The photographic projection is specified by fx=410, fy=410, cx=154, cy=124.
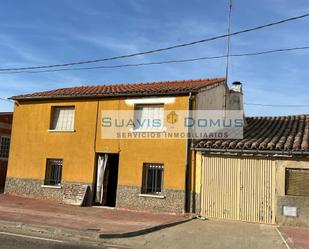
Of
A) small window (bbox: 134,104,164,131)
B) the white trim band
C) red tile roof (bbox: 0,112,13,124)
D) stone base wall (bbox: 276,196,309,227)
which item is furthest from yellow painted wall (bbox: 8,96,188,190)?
red tile roof (bbox: 0,112,13,124)

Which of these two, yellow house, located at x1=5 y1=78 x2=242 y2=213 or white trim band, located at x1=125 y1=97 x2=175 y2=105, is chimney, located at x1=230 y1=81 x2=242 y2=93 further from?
white trim band, located at x1=125 y1=97 x2=175 y2=105

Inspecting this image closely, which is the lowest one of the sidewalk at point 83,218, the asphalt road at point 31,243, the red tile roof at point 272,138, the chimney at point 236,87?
the asphalt road at point 31,243

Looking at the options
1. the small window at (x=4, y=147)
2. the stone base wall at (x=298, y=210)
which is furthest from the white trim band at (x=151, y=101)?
the small window at (x=4, y=147)

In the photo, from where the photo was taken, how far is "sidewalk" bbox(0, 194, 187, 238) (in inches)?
442

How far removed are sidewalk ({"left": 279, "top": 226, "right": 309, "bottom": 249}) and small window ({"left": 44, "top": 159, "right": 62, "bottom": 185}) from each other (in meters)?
10.2

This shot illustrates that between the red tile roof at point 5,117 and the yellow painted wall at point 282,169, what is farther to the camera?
the red tile roof at point 5,117

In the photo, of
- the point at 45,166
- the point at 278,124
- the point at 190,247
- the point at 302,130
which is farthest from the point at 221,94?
the point at 190,247

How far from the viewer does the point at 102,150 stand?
58.8ft

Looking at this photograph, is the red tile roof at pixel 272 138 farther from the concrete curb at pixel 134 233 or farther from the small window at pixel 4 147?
the small window at pixel 4 147

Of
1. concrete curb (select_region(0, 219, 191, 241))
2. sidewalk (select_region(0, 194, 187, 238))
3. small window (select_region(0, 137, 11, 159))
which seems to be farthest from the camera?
small window (select_region(0, 137, 11, 159))

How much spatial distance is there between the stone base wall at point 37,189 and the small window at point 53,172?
1.19 ft

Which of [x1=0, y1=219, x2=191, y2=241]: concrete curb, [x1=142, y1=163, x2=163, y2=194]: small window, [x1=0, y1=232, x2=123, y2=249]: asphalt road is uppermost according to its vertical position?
[x1=142, y1=163, x2=163, y2=194]: small window

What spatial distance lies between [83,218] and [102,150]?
4863 millimetres

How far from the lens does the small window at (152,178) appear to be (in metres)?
16.9
